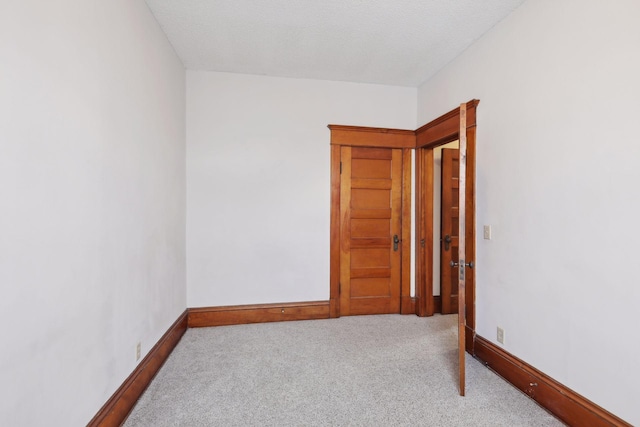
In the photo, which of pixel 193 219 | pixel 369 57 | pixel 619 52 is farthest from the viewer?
pixel 193 219

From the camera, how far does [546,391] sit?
1.97 meters

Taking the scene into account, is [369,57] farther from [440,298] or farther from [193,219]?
[440,298]

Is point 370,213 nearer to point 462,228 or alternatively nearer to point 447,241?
point 447,241

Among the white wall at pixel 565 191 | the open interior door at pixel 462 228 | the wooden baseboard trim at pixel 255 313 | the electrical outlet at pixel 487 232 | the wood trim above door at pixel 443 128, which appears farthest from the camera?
the wooden baseboard trim at pixel 255 313

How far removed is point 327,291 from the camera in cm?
366

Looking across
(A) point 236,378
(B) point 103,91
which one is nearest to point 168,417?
(A) point 236,378

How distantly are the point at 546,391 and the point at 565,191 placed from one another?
4.25 feet

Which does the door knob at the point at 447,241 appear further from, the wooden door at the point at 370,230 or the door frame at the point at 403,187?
the wooden door at the point at 370,230

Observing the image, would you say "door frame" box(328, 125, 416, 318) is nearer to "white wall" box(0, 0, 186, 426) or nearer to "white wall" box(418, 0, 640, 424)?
"white wall" box(418, 0, 640, 424)

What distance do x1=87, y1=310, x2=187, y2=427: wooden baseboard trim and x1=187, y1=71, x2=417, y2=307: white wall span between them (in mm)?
754

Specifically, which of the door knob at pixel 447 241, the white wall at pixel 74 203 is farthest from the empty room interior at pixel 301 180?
the door knob at pixel 447 241

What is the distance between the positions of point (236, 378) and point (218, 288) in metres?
1.27

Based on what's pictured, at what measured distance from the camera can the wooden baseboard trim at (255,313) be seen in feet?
11.0

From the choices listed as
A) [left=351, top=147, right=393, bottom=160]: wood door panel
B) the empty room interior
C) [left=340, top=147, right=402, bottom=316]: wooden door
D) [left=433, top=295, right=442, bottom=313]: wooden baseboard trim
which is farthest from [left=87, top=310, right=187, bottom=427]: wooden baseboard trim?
[left=433, top=295, right=442, bottom=313]: wooden baseboard trim
